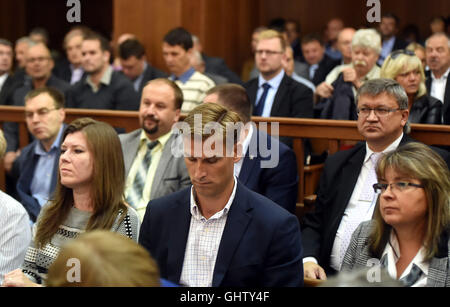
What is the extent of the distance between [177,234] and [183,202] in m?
0.13

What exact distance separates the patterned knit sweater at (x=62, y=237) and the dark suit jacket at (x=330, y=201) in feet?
2.84

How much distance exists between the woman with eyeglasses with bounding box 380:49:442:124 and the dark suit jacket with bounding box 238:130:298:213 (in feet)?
2.88

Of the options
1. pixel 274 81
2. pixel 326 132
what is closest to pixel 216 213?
pixel 326 132

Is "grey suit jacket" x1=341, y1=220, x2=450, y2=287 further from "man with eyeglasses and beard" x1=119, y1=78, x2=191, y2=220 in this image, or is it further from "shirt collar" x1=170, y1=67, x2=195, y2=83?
"shirt collar" x1=170, y1=67, x2=195, y2=83

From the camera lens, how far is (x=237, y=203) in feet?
8.61

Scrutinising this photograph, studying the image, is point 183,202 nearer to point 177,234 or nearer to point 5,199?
point 177,234

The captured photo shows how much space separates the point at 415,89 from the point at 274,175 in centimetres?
111

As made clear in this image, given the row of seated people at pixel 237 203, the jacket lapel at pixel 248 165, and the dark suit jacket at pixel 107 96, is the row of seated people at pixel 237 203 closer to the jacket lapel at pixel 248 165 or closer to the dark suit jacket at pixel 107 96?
the jacket lapel at pixel 248 165

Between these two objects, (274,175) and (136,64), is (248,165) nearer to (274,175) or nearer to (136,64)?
(274,175)

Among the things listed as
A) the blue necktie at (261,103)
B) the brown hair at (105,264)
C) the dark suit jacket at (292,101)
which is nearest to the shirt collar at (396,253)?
the brown hair at (105,264)

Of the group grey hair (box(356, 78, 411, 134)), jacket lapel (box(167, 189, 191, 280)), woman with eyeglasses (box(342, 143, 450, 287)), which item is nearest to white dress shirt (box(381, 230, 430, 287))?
woman with eyeglasses (box(342, 143, 450, 287))

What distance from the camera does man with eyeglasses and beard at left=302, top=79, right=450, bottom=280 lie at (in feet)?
11.1

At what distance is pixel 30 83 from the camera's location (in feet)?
20.6

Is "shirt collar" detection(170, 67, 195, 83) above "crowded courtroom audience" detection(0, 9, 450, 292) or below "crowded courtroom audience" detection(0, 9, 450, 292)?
above
